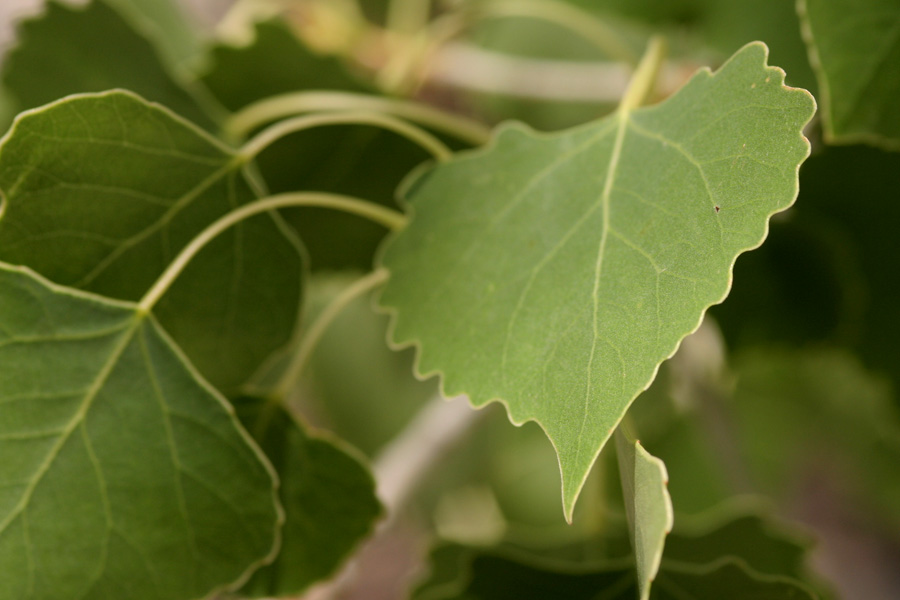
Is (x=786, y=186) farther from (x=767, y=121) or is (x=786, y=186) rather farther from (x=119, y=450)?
(x=119, y=450)

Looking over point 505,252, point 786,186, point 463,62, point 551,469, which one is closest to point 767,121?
point 786,186

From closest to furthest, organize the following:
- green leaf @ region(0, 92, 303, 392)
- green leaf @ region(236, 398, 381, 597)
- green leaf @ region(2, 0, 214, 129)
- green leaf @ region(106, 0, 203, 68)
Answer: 1. green leaf @ region(0, 92, 303, 392)
2. green leaf @ region(236, 398, 381, 597)
3. green leaf @ region(2, 0, 214, 129)
4. green leaf @ region(106, 0, 203, 68)

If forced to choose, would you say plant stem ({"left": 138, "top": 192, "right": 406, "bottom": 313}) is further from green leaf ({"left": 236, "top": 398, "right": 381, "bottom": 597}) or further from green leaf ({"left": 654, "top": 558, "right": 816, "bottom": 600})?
green leaf ({"left": 654, "top": 558, "right": 816, "bottom": 600})

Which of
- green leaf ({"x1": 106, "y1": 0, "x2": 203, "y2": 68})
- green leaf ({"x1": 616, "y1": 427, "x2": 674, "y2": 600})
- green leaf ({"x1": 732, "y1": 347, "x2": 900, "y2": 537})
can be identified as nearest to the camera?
green leaf ({"x1": 616, "y1": 427, "x2": 674, "y2": 600})

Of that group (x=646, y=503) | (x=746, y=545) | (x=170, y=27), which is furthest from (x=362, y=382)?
(x=646, y=503)

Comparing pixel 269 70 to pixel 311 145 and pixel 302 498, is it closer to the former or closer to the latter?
pixel 311 145

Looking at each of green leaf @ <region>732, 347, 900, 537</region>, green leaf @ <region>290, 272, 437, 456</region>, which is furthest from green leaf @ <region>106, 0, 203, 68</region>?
→ green leaf @ <region>732, 347, 900, 537</region>

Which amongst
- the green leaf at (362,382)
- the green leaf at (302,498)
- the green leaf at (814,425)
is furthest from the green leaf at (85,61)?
the green leaf at (814,425)

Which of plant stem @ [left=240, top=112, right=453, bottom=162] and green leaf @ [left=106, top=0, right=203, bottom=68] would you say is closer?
plant stem @ [left=240, top=112, right=453, bottom=162]
